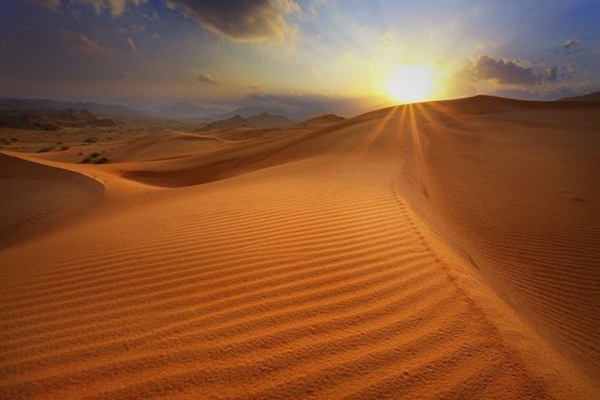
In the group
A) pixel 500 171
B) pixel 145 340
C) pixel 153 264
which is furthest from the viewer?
pixel 500 171

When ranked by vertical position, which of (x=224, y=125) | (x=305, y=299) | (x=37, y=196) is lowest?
(x=37, y=196)

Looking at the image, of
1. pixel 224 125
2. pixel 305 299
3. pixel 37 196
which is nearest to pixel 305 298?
pixel 305 299

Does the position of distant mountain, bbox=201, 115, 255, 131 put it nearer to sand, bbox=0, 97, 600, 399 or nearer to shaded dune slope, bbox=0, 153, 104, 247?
shaded dune slope, bbox=0, 153, 104, 247

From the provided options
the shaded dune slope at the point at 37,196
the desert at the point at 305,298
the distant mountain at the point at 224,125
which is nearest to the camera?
the desert at the point at 305,298

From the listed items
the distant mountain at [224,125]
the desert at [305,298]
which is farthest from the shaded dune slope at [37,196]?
the distant mountain at [224,125]

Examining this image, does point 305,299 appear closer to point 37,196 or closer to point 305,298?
point 305,298

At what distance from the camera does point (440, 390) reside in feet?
5.16

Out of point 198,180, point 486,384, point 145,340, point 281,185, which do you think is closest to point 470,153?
point 281,185

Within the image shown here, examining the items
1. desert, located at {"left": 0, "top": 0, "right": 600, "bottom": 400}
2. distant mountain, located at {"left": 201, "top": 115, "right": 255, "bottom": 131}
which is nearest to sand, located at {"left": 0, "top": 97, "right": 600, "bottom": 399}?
desert, located at {"left": 0, "top": 0, "right": 600, "bottom": 400}

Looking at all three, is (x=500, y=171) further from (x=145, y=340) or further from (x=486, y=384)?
(x=145, y=340)

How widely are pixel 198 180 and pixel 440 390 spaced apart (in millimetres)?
12285

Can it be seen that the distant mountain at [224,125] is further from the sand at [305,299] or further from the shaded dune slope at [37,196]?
the sand at [305,299]

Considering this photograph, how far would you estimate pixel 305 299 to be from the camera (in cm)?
232

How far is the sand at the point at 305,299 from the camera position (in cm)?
165
